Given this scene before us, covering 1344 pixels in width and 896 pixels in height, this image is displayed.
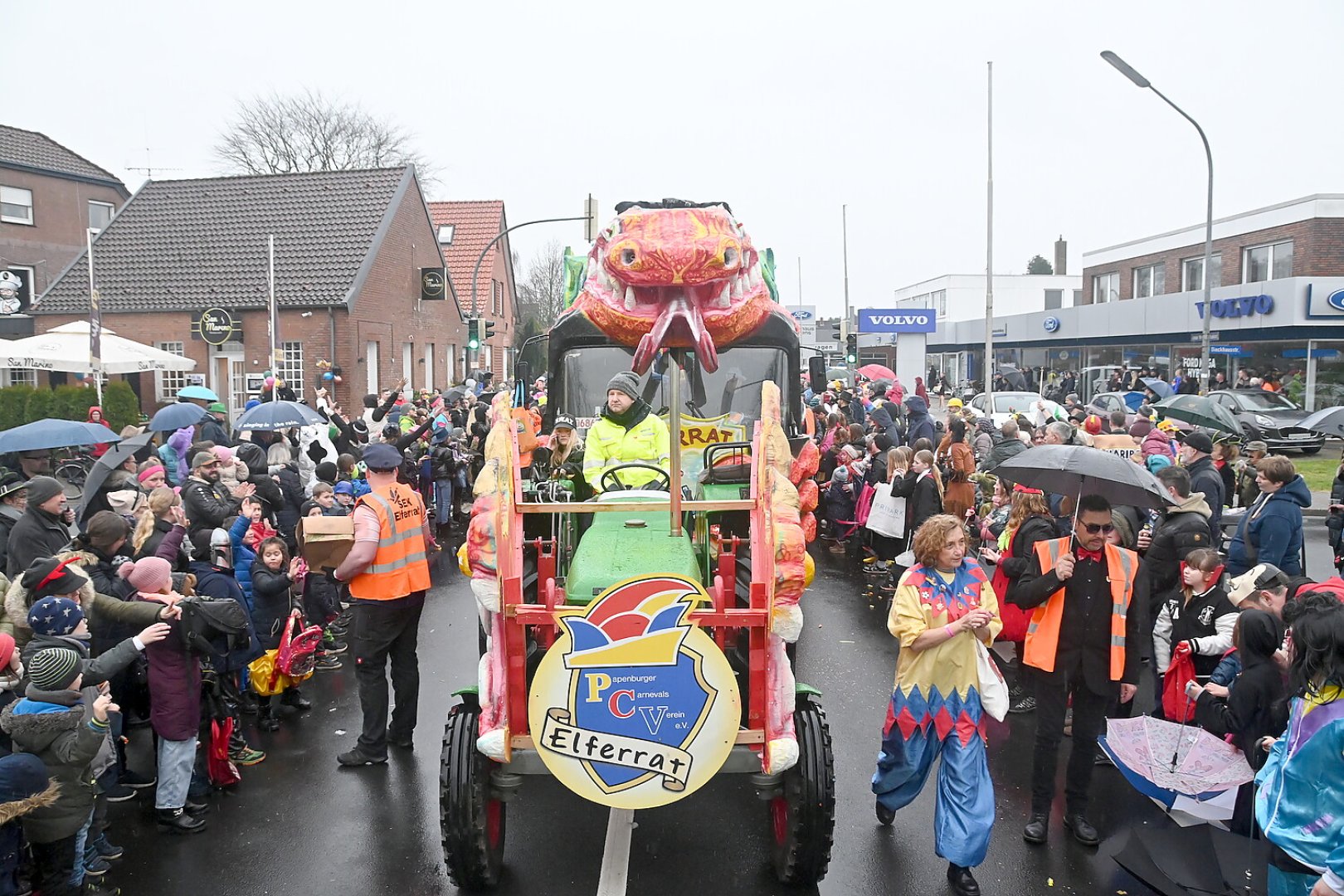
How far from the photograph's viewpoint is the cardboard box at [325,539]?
702 centimetres

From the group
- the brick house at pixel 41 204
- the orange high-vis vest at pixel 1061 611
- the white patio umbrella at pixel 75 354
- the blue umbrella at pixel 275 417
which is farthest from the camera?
the brick house at pixel 41 204

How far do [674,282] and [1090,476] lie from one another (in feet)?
8.75

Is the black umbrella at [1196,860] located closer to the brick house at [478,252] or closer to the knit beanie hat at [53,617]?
the knit beanie hat at [53,617]

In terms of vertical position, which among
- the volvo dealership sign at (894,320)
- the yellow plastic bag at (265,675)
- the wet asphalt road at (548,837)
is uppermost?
the volvo dealership sign at (894,320)

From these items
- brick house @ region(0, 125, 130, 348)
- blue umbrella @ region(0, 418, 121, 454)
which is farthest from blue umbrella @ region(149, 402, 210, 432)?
brick house @ region(0, 125, 130, 348)

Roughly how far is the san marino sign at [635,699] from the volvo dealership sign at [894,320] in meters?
29.1

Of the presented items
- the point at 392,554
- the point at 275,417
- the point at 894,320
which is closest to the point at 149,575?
the point at 392,554

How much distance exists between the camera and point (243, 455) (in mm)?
9703

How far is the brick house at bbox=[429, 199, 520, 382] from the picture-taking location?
131ft

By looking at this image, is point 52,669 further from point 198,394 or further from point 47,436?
point 198,394

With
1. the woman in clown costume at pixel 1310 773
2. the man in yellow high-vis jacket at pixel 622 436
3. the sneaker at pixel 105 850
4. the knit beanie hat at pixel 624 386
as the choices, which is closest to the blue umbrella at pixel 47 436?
the sneaker at pixel 105 850

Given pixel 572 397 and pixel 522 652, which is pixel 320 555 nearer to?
pixel 572 397

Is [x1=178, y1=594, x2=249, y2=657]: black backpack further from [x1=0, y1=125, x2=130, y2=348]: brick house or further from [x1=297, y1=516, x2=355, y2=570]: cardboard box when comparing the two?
[x1=0, y1=125, x2=130, y2=348]: brick house

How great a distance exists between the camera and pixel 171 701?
513 centimetres
